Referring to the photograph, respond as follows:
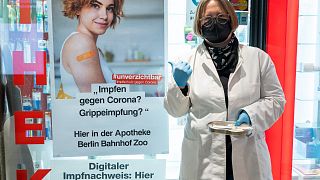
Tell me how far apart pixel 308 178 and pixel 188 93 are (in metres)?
1.36

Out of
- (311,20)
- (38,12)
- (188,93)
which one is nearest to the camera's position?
(188,93)

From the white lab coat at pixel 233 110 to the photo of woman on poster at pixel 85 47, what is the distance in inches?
26.4

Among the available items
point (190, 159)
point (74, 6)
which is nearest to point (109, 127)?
point (190, 159)

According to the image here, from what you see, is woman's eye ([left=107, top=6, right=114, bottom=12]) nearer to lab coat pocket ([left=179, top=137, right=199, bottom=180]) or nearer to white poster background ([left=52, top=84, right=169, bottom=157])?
white poster background ([left=52, top=84, right=169, bottom=157])

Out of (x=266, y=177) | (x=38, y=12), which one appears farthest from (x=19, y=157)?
(x=266, y=177)

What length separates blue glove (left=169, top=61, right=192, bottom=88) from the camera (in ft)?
6.54

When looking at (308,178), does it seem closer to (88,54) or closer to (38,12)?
(88,54)

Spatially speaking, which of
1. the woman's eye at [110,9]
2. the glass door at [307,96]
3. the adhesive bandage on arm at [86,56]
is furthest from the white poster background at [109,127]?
the glass door at [307,96]

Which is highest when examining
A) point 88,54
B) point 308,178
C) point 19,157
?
point 88,54

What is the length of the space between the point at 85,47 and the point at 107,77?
0.78 feet

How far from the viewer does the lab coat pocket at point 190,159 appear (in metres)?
2.08

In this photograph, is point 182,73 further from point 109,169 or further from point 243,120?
point 109,169

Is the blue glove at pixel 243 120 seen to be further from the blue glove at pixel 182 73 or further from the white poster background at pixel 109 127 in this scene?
the white poster background at pixel 109 127

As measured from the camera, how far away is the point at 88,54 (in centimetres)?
254
